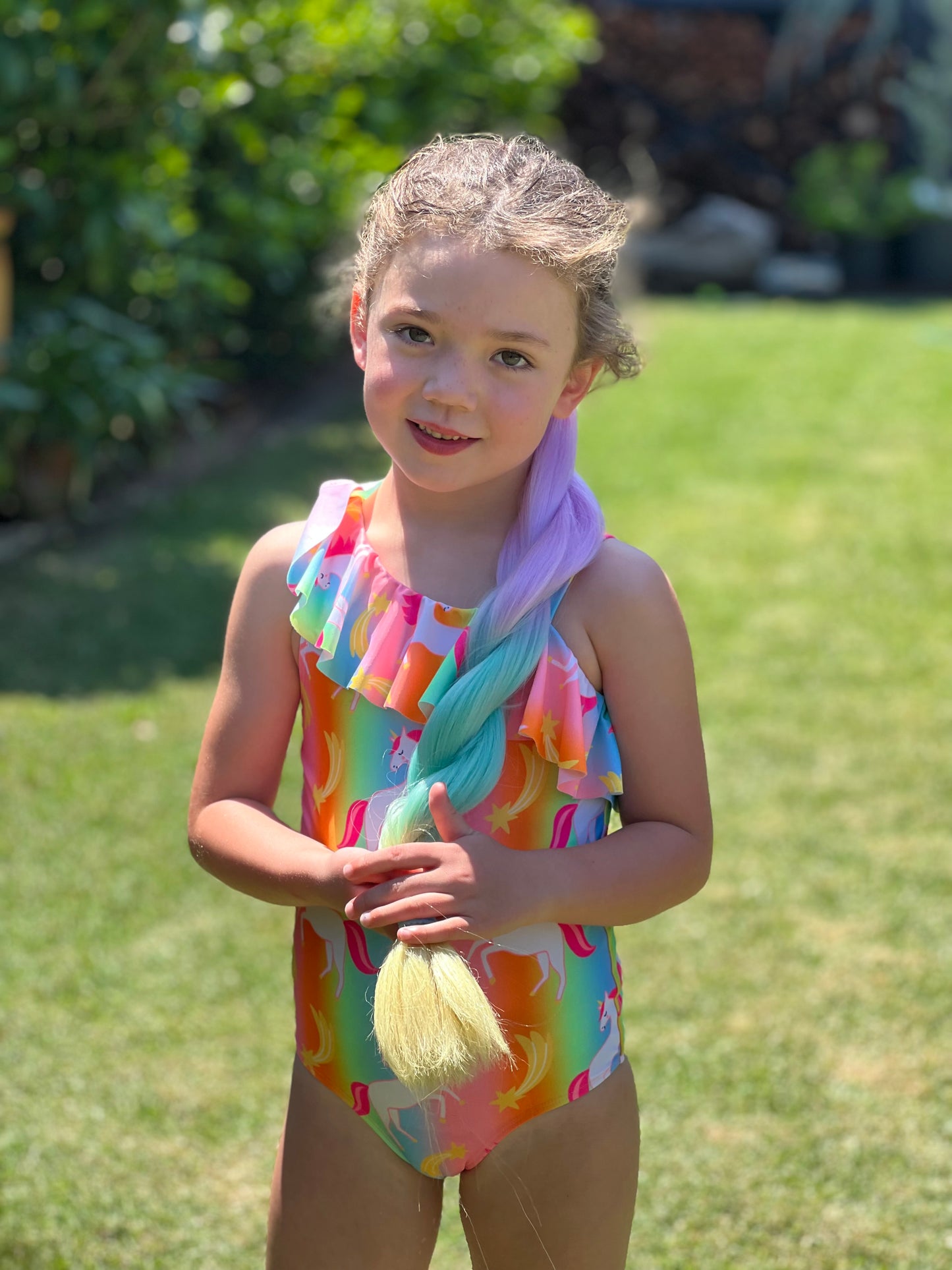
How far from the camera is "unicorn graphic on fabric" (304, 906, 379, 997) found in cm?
158

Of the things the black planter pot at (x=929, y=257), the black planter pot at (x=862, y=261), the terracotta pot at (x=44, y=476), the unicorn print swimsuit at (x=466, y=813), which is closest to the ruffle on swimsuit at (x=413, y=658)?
the unicorn print swimsuit at (x=466, y=813)

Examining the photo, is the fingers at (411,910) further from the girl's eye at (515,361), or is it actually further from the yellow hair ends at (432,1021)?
the girl's eye at (515,361)

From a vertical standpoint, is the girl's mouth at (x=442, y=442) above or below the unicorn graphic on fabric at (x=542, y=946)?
above

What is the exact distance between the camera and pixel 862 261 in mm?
13500

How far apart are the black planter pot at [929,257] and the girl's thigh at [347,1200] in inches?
500

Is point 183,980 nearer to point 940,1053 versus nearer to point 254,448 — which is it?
point 940,1053

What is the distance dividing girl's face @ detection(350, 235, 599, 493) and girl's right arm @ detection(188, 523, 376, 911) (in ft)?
0.72

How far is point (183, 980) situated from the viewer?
3.17 m

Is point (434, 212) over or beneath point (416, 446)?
over

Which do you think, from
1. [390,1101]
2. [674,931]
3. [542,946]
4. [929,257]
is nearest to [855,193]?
[929,257]

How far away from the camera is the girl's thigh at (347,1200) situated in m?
1.56

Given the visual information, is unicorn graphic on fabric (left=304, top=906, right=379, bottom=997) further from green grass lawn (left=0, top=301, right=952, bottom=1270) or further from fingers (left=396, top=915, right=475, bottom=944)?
green grass lawn (left=0, top=301, right=952, bottom=1270)

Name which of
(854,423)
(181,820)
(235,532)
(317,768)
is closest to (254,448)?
(235,532)

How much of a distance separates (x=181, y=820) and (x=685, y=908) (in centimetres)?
138
